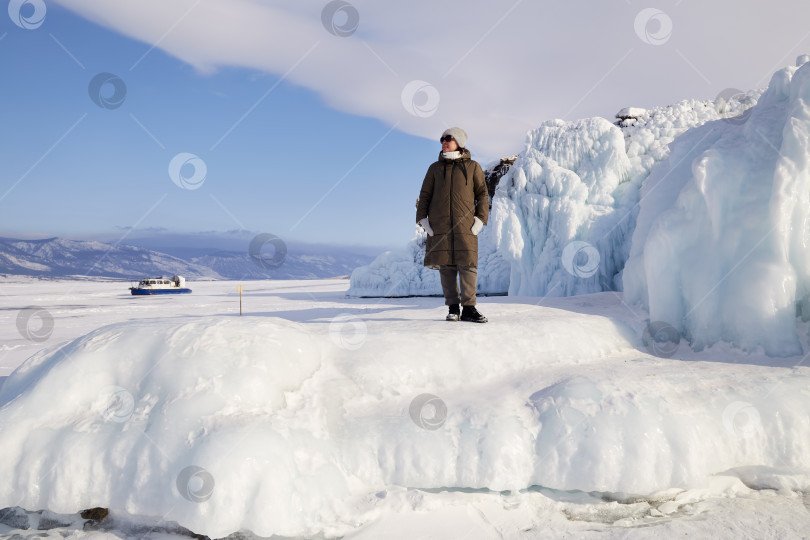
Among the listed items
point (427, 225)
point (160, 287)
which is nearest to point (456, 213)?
point (427, 225)

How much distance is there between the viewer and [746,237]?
4.66 meters

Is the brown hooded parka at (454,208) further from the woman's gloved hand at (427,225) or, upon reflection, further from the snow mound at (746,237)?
the snow mound at (746,237)

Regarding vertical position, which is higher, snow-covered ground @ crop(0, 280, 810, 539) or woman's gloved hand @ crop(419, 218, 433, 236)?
woman's gloved hand @ crop(419, 218, 433, 236)

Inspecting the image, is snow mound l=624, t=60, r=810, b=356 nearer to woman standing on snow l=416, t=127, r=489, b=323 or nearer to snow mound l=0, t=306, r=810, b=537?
snow mound l=0, t=306, r=810, b=537

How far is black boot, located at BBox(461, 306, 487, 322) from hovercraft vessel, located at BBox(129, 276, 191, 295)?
35088 millimetres

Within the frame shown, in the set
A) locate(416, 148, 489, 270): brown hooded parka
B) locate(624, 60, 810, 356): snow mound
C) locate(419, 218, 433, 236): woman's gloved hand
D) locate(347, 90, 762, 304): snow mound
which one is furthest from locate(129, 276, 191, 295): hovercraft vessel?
locate(624, 60, 810, 356): snow mound

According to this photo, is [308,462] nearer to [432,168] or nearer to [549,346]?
[549,346]

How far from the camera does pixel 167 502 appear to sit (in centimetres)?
249

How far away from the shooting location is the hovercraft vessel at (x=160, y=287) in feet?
112

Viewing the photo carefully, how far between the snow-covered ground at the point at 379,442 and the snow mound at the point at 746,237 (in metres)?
0.80

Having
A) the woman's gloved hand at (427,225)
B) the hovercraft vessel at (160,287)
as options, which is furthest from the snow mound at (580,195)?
the hovercraft vessel at (160,287)

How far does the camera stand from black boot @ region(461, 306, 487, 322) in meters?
4.77

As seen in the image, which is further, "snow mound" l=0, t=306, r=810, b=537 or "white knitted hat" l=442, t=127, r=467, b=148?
"white knitted hat" l=442, t=127, r=467, b=148

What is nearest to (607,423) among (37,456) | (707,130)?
(37,456)
